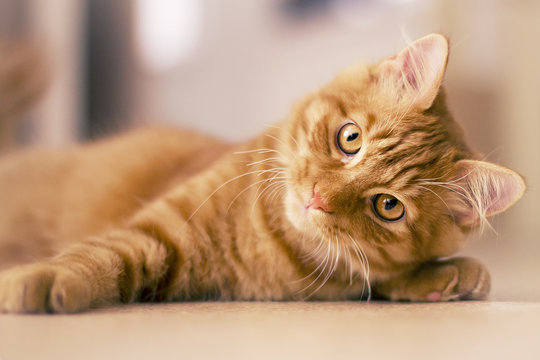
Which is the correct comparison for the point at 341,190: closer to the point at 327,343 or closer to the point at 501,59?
the point at 327,343

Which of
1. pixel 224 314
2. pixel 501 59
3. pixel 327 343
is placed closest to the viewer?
pixel 327 343

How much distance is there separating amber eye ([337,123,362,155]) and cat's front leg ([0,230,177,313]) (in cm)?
63

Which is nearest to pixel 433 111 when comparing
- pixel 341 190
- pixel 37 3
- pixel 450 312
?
pixel 341 190

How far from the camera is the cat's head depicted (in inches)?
58.6

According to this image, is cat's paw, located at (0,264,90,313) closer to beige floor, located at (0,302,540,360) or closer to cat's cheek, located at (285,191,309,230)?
beige floor, located at (0,302,540,360)

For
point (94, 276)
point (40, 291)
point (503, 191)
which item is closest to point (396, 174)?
point (503, 191)

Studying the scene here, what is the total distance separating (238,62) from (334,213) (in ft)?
17.6

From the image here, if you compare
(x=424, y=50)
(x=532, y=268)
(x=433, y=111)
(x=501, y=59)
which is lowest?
(x=532, y=268)

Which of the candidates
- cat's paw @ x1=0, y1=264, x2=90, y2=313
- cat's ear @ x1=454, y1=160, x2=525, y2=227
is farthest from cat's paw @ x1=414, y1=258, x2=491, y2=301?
cat's paw @ x1=0, y1=264, x2=90, y2=313

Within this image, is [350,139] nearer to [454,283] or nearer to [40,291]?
[454,283]

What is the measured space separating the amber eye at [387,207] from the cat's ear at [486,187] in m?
0.20

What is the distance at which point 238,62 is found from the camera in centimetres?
655

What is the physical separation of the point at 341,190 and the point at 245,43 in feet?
17.5

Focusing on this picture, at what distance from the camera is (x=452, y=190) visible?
1.59 m
